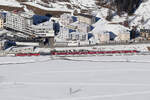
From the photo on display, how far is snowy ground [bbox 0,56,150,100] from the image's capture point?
16.0m

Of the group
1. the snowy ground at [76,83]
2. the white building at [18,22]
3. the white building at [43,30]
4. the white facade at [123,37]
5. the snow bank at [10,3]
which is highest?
the snow bank at [10,3]

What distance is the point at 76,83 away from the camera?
19141 millimetres

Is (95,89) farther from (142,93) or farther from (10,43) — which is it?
(10,43)

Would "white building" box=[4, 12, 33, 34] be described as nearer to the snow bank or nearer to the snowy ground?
the snow bank

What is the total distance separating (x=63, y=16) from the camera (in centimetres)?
5797

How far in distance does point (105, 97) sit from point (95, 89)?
198 centimetres

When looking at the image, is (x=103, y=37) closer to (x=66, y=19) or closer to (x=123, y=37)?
(x=123, y=37)

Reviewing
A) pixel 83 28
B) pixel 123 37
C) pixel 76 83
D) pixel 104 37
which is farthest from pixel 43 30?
pixel 76 83

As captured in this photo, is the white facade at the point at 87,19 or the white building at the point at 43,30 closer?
the white building at the point at 43,30

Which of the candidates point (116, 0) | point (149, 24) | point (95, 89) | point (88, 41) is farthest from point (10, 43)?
point (116, 0)

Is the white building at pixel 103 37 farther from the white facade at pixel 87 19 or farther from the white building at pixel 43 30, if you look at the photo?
the white facade at pixel 87 19

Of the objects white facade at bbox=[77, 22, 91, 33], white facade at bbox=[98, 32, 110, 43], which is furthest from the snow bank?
white facade at bbox=[98, 32, 110, 43]

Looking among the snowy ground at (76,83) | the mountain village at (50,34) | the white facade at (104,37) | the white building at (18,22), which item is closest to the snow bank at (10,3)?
the mountain village at (50,34)

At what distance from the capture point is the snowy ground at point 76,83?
16031mm
